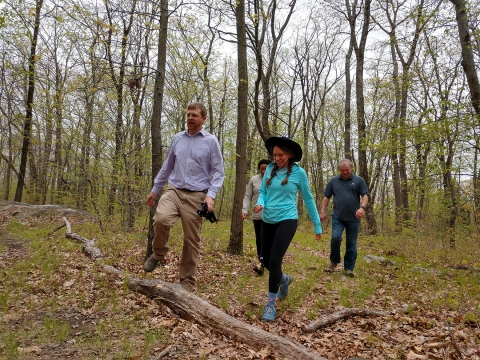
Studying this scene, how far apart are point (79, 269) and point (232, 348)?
3.80 m

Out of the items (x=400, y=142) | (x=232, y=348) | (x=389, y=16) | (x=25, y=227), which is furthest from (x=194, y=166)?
(x=389, y=16)

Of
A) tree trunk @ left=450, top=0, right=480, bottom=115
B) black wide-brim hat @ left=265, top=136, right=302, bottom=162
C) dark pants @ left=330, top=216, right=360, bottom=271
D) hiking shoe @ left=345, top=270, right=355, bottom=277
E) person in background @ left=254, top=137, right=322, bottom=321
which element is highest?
tree trunk @ left=450, top=0, right=480, bottom=115

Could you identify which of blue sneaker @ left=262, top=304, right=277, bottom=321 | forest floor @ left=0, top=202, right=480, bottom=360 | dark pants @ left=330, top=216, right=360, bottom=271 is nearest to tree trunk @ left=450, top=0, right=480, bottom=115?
forest floor @ left=0, top=202, right=480, bottom=360

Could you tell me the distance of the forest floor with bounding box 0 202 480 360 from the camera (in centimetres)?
312

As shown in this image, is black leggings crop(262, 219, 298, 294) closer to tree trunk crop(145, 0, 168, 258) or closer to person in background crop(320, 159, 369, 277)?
person in background crop(320, 159, 369, 277)

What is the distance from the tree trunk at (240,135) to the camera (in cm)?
755

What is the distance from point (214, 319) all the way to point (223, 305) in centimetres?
87

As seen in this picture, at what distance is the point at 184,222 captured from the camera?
431 centimetres

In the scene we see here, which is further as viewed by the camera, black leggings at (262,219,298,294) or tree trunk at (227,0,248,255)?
tree trunk at (227,0,248,255)

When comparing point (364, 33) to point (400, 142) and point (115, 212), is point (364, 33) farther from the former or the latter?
point (115, 212)

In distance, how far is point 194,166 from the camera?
440cm

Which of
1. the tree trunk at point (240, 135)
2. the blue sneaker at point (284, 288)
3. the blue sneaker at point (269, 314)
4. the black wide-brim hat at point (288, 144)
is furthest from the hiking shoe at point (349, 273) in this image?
the black wide-brim hat at point (288, 144)

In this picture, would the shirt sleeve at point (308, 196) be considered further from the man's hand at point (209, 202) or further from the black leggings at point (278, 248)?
the man's hand at point (209, 202)

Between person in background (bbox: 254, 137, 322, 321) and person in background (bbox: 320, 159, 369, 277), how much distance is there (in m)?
2.35
